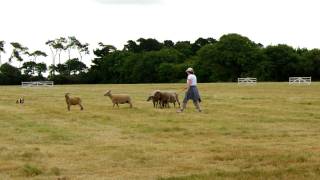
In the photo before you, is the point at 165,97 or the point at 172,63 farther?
the point at 172,63

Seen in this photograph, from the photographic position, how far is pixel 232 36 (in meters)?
119

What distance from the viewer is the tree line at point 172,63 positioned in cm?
11062

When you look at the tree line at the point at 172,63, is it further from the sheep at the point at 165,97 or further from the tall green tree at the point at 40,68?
the sheep at the point at 165,97

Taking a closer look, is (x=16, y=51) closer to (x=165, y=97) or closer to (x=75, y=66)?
(x=75, y=66)

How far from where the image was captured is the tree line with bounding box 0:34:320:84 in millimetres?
110625

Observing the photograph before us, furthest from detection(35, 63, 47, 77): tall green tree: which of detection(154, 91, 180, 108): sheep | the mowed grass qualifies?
the mowed grass

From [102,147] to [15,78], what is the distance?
340ft

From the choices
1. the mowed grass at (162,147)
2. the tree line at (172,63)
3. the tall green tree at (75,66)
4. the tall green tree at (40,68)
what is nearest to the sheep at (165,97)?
the mowed grass at (162,147)

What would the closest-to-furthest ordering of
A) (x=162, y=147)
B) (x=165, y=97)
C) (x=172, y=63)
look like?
1. (x=162, y=147)
2. (x=165, y=97)
3. (x=172, y=63)

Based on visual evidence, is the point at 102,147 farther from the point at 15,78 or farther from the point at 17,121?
the point at 15,78

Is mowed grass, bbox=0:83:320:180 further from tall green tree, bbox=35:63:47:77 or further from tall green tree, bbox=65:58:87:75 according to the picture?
tall green tree, bbox=65:58:87:75

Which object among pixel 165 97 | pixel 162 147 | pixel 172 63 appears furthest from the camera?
pixel 172 63

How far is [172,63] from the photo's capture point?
12488cm

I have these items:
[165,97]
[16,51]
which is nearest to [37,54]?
[16,51]
